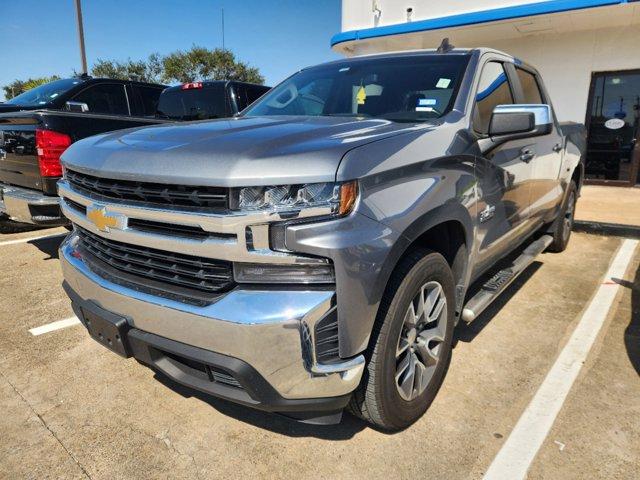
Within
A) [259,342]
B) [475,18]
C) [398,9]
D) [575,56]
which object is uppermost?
[398,9]

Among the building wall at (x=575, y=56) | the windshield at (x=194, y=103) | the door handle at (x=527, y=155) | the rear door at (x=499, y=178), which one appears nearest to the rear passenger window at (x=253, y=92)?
the windshield at (x=194, y=103)

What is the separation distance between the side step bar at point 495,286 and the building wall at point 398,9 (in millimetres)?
7455

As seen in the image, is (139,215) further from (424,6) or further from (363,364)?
(424,6)

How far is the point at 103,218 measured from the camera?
6.96 feet

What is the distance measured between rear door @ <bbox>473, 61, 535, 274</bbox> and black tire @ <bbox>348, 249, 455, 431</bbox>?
0.67 meters

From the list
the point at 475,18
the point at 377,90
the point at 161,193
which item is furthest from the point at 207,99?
the point at 475,18

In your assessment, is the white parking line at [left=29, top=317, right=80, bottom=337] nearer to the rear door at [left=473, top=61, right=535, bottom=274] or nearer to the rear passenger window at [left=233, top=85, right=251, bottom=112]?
the rear door at [left=473, top=61, right=535, bottom=274]

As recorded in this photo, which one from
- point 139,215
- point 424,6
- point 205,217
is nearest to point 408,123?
point 205,217

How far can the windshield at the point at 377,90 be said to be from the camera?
9.14 ft

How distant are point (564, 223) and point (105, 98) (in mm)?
6517

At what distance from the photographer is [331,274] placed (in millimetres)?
1709

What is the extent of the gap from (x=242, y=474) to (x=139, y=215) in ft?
3.94

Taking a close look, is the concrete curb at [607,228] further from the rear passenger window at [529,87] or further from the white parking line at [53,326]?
the white parking line at [53,326]

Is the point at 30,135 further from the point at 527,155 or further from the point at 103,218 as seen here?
the point at 527,155
